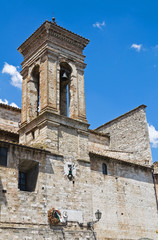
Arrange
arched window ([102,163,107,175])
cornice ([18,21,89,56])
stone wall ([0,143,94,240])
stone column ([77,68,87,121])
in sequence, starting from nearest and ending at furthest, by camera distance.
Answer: stone wall ([0,143,94,240]) < stone column ([77,68,87,121]) < cornice ([18,21,89,56]) < arched window ([102,163,107,175])

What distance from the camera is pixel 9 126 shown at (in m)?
20.5

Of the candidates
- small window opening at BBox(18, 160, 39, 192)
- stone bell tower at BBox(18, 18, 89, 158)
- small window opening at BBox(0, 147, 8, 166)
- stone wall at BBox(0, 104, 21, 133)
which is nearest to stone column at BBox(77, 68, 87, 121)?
stone bell tower at BBox(18, 18, 89, 158)

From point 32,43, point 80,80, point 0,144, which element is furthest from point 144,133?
point 0,144

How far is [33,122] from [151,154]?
9.10 m

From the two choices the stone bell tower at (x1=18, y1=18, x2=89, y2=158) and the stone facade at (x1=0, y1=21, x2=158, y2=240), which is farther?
the stone bell tower at (x1=18, y1=18, x2=89, y2=158)

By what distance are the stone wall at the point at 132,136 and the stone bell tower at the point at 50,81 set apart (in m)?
6.47

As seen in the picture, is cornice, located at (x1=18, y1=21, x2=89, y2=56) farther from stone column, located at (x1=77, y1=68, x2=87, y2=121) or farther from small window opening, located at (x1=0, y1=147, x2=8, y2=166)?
small window opening, located at (x1=0, y1=147, x2=8, y2=166)

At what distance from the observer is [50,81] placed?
54.6ft

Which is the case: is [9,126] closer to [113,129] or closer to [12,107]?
[12,107]

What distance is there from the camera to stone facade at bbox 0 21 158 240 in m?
13.4

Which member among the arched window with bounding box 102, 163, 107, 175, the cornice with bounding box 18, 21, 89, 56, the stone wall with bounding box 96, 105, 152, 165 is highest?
the cornice with bounding box 18, 21, 89, 56

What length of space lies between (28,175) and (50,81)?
16.1 ft

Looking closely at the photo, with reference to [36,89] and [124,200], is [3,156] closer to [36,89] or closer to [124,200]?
[36,89]

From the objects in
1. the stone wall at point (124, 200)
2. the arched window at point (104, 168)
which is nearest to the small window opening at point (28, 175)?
the stone wall at point (124, 200)
